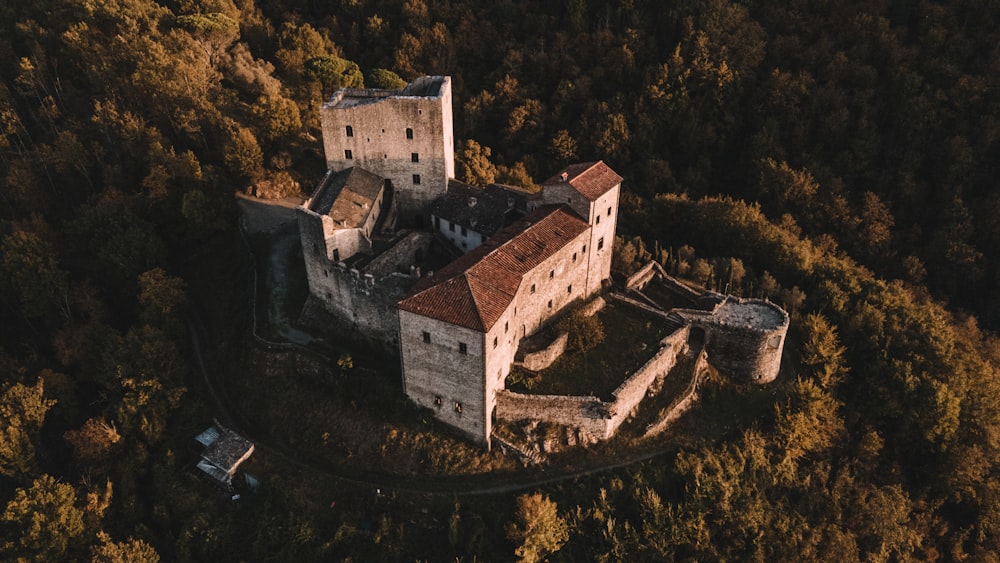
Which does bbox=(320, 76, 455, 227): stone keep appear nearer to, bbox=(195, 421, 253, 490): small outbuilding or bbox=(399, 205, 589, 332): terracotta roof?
bbox=(399, 205, 589, 332): terracotta roof

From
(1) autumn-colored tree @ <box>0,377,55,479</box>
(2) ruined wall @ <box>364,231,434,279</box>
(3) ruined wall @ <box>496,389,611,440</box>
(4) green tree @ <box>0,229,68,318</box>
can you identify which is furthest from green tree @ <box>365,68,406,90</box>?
(3) ruined wall @ <box>496,389,611,440</box>

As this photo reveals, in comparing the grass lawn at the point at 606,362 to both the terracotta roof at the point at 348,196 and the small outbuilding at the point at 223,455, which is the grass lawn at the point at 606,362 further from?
the small outbuilding at the point at 223,455

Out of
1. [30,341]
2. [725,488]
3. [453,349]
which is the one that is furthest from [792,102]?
[30,341]

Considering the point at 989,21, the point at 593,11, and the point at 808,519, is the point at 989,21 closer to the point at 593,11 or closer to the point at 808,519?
the point at 593,11

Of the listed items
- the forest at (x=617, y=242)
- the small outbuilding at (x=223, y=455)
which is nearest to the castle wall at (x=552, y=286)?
the forest at (x=617, y=242)

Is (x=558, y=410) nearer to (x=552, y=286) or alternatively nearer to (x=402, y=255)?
(x=552, y=286)

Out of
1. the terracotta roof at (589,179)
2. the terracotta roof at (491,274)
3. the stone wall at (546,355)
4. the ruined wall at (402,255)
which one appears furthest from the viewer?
the ruined wall at (402,255)
